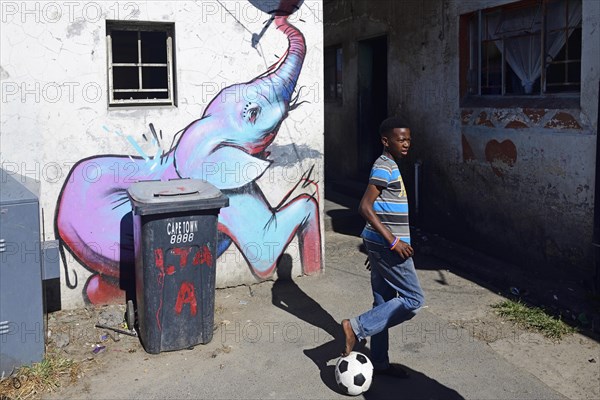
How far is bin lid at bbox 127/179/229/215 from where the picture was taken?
4.87 meters

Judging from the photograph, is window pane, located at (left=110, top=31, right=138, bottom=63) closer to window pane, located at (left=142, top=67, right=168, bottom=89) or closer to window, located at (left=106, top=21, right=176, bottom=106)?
window, located at (left=106, top=21, right=176, bottom=106)

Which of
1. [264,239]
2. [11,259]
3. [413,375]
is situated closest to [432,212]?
[264,239]

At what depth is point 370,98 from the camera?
36.6 feet

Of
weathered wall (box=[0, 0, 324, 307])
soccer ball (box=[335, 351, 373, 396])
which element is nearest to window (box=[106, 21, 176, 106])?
weathered wall (box=[0, 0, 324, 307])

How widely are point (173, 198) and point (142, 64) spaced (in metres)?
1.83

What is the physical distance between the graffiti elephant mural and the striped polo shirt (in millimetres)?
2495

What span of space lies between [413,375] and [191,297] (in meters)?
1.88

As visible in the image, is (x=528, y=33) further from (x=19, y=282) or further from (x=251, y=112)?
(x=19, y=282)

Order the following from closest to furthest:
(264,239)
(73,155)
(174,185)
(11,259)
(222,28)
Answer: (11,259) < (174,185) < (73,155) < (222,28) < (264,239)

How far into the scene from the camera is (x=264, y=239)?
6.73 metres

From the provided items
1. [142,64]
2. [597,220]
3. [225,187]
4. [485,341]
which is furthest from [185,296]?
[597,220]

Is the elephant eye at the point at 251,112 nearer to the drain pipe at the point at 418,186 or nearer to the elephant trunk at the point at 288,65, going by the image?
the elephant trunk at the point at 288,65

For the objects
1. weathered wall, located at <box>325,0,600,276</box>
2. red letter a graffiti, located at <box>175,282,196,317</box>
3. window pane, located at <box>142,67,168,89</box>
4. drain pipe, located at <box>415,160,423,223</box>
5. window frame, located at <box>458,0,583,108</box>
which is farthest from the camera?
drain pipe, located at <box>415,160,423,223</box>

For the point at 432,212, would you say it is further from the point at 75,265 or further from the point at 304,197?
the point at 75,265
